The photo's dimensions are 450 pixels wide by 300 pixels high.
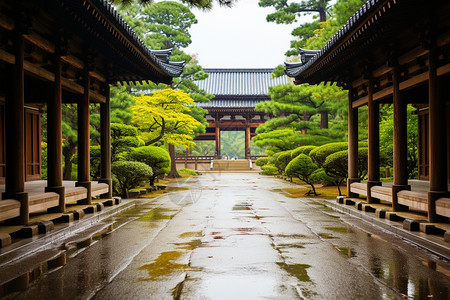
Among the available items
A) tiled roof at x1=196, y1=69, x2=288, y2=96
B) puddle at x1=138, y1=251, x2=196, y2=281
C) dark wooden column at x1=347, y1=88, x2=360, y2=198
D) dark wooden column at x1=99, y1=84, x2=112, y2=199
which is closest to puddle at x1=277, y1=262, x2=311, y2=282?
puddle at x1=138, y1=251, x2=196, y2=281

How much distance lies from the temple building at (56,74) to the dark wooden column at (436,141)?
6.77 metres

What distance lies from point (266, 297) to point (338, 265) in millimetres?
1880

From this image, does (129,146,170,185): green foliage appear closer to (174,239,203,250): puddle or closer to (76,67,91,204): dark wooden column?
(76,67,91,204): dark wooden column

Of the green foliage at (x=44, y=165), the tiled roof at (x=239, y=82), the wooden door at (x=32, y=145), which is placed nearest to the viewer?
the wooden door at (x=32, y=145)

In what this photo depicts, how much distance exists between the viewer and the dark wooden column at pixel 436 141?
312 inches

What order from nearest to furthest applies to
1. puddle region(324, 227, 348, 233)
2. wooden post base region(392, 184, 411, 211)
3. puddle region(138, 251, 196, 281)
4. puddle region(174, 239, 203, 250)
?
1. puddle region(138, 251, 196, 281)
2. puddle region(174, 239, 203, 250)
3. puddle region(324, 227, 348, 233)
4. wooden post base region(392, 184, 411, 211)

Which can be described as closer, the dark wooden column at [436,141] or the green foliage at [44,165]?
the dark wooden column at [436,141]

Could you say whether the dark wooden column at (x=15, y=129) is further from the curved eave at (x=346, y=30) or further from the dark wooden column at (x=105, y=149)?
the curved eave at (x=346, y=30)

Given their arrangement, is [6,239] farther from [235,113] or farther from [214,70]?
[214,70]

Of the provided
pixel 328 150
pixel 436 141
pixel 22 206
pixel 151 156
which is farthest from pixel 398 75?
pixel 151 156

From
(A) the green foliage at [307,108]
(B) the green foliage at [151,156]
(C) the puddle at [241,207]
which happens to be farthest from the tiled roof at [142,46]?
(A) the green foliage at [307,108]

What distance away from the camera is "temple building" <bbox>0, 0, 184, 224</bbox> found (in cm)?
772

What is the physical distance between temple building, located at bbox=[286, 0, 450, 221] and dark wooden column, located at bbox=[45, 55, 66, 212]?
22.8 ft

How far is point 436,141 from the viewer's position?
7.98 m
